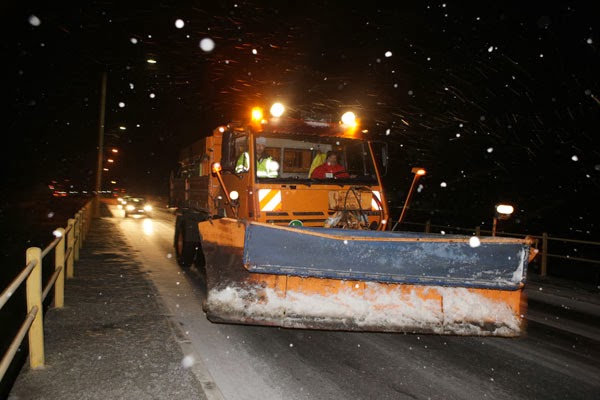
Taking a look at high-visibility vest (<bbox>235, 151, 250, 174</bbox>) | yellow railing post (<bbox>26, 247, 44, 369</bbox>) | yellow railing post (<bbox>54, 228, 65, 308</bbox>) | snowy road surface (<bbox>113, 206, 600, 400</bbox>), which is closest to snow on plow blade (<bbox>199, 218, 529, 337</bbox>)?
snowy road surface (<bbox>113, 206, 600, 400</bbox>)

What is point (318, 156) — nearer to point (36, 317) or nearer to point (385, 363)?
point (385, 363)

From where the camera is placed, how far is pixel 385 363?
4.61m

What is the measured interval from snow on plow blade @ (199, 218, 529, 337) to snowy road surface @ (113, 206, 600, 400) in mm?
368

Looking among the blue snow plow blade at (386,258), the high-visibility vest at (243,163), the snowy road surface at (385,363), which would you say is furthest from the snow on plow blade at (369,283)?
the high-visibility vest at (243,163)

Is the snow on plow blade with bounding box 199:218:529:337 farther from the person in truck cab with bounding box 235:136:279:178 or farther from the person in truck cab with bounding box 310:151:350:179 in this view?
the person in truck cab with bounding box 310:151:350:179

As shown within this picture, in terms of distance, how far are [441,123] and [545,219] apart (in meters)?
5.04

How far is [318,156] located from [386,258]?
2839 mm

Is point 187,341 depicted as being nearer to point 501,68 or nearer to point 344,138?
point 344,138

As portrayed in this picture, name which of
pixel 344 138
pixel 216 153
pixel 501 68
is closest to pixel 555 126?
pixel 501 68

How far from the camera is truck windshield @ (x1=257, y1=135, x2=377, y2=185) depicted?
6807 mm

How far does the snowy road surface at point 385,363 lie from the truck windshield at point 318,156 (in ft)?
7.77

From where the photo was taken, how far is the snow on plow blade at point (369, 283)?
4555 millimetres

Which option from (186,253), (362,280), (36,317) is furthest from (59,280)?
(186,253)

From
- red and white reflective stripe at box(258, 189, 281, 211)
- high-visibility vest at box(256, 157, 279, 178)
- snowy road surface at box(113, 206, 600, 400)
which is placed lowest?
snowy road surface at box(113, 206, 600, 400)
